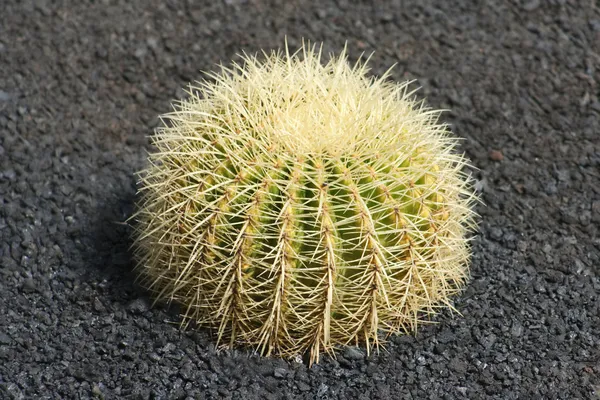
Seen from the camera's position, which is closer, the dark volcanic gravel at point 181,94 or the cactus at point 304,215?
the cactus at point 304,215

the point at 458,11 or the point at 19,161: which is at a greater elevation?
the point at 458,11

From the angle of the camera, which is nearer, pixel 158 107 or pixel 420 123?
pixel 420 123


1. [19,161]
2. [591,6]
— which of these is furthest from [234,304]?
[591,6]

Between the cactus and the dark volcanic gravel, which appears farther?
the dark volcanic gravel

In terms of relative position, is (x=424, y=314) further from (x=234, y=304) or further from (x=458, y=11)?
(x=458, y=11)
